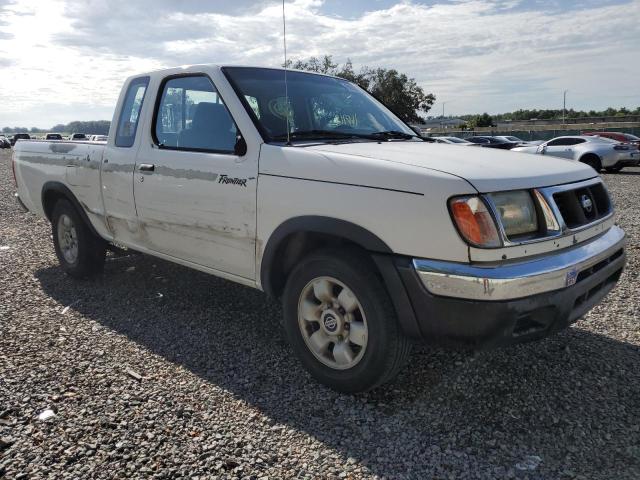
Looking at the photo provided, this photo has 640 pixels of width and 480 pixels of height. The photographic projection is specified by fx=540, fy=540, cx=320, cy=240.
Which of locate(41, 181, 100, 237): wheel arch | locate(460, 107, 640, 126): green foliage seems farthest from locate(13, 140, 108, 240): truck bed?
locate(460, 107, 640, 126): green foliage

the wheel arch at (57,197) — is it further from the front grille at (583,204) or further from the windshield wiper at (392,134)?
the front grille at (583,204)

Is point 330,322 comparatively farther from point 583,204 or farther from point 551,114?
point 551,114

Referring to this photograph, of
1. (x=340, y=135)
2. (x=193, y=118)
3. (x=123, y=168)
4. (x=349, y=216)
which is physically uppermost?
(x=193, y=118)

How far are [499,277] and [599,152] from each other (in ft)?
61.9

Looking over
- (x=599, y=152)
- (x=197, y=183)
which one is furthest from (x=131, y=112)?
(x=599, y=152)

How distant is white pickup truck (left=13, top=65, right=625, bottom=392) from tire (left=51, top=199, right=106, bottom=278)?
81cm

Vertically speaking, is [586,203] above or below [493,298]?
above

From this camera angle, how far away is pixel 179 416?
2.89 metres

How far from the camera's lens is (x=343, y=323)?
3.02 m

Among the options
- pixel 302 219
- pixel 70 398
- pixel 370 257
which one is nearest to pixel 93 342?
pixel 70 398

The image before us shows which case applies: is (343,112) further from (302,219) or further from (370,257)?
(370,257)

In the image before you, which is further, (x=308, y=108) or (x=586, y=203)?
(x=308, y=108)

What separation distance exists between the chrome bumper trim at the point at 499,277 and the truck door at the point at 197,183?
4.06 feet

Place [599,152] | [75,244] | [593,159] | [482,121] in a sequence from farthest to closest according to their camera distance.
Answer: [482,121] → [593,159] → [599,152] → [75,244]
